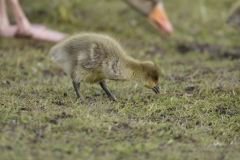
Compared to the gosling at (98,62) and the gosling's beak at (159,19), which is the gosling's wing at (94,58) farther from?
the gosling's beak at (159,19)

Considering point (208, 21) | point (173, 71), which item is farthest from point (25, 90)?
point (208, 21)

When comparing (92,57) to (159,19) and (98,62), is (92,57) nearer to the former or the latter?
(98,62)

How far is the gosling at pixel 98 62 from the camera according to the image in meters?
4.27

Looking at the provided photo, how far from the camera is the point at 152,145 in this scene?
3.47 m

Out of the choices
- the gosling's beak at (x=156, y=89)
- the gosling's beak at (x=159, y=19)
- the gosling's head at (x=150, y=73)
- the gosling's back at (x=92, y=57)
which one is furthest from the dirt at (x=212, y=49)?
the gosling's back at (x=92, y=57)

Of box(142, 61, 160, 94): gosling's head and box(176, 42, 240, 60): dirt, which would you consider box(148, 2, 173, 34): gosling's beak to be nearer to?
box(176, 42, 240, 60): dirt

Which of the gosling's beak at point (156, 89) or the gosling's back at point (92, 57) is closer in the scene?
the gosling's back at point (92, 57)

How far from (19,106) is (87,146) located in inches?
36.9

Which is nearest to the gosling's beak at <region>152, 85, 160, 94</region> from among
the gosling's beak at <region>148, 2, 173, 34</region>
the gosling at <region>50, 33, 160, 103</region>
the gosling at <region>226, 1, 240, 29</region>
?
the gosling at <region>50, 33, 160, 103</region>

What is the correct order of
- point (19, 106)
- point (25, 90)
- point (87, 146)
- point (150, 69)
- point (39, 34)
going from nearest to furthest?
point (87, 146)
point (19, 106)
point (150, 69)
point (25, 90)
point (39, 34)

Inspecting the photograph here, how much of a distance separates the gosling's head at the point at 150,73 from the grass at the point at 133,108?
181 mm

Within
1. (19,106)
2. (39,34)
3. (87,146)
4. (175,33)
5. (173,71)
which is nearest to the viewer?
(87,146)

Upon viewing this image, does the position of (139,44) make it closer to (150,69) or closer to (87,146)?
(150,69)

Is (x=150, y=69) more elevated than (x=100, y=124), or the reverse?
(x=150, y=69)
